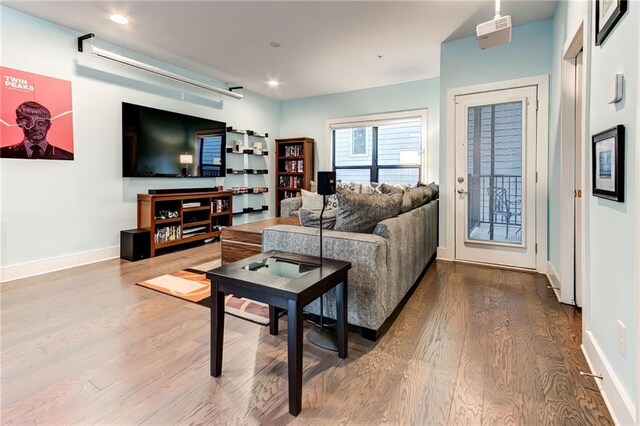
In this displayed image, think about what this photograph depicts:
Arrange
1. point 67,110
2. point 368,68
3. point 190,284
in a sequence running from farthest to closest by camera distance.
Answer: point 368,68 < point 67,110 < point 190,284

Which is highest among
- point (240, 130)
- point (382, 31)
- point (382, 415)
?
point (382, 31)

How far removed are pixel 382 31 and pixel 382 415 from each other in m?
3.66

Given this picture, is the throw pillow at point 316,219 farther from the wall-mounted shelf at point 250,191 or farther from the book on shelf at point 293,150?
the book on shelf at point 293,150

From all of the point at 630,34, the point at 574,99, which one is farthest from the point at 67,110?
the point at 574,99

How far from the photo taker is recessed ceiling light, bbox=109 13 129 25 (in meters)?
3.36

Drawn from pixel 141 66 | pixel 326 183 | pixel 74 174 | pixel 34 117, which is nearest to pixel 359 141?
pixel 141 66

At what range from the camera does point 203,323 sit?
2.31 m

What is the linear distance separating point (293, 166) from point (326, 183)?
485cm

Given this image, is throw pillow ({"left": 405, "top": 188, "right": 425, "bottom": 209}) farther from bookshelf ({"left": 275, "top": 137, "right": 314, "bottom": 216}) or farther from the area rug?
bookshelf ({"left": 275, "top": 137, "right": 314, "bottom": 216})

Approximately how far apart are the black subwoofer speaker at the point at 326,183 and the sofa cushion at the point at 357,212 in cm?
26

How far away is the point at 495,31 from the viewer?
8.35 feet

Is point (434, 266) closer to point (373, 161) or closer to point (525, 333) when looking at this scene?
point (525, 333)

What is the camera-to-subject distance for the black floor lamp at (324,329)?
1.91m

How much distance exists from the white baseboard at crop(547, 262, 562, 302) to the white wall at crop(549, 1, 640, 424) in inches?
45.9
